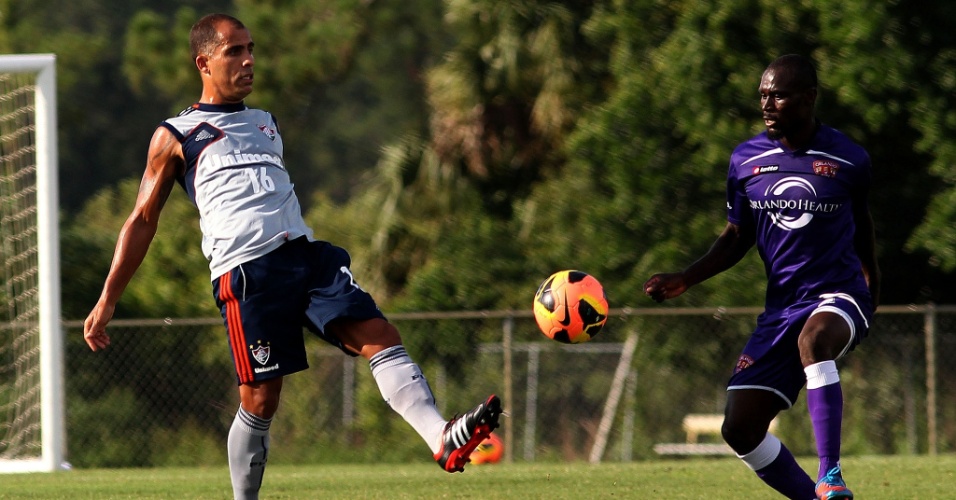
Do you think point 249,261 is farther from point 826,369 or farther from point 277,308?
point 826,369

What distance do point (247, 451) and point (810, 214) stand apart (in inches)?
102

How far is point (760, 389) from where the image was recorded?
6.00 meters

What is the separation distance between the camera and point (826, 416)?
5684mm

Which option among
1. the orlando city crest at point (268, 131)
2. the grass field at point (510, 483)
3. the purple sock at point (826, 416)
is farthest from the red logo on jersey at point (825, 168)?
the orlando city crest at point (268, 131)

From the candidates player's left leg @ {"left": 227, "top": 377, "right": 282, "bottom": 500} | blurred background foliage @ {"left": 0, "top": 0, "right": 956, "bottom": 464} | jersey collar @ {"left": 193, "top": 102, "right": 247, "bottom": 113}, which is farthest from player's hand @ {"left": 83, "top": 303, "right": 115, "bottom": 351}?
blurred background foliage @ {"left": 0, "top": 0, "right": 956, "bottom": 464}

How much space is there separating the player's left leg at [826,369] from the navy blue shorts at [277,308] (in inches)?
72.2

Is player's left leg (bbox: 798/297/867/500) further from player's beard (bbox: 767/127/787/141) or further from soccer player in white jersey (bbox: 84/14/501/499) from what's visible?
soccer player in white jersey (bbox: 84/14/501/499)

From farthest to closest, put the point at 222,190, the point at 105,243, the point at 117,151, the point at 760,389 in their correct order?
the point at 117,151 < the point at 105,243 < the point at 760,389 < the point at 222,190

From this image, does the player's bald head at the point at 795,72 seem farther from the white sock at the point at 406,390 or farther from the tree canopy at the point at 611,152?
the tree canopy at the point at 611,152

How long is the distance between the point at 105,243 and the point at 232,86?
1725cm

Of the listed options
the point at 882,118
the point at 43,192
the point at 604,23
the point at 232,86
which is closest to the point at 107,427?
the point at 43,192

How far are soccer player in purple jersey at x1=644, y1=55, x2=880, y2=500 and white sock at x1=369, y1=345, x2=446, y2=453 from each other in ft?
5.31

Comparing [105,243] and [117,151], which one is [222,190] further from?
[117,151]

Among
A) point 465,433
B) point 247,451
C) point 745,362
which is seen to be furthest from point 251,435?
point 745,362
